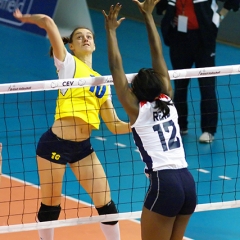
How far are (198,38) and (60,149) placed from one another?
4053 millimetres

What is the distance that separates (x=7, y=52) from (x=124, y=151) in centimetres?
A: 469

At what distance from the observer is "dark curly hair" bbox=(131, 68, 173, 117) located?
5.16 m

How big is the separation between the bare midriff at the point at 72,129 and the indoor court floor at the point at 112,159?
1.29 m

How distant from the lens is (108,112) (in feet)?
20.7

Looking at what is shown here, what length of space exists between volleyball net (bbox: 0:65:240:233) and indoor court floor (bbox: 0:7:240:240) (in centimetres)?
1

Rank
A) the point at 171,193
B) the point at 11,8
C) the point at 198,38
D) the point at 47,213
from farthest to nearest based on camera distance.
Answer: the point at 11,8 → the point at 198,38 → the point at 47,213 → the point at 171,193

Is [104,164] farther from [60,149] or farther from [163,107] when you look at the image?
[163,107]

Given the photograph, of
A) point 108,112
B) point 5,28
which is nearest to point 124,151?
point 108,112

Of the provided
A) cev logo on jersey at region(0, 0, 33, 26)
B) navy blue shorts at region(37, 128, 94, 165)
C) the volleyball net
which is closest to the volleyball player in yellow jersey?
navy blue shorts at region(37, 128, 94, 165)

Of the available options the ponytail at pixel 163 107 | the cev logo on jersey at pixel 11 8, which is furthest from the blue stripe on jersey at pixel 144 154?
the cev logo on jersey at pixel 11 8

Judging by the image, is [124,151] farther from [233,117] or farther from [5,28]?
[5,28]

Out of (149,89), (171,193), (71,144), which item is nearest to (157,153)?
(171,193)

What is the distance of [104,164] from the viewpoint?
8711mm

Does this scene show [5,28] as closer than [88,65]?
No
